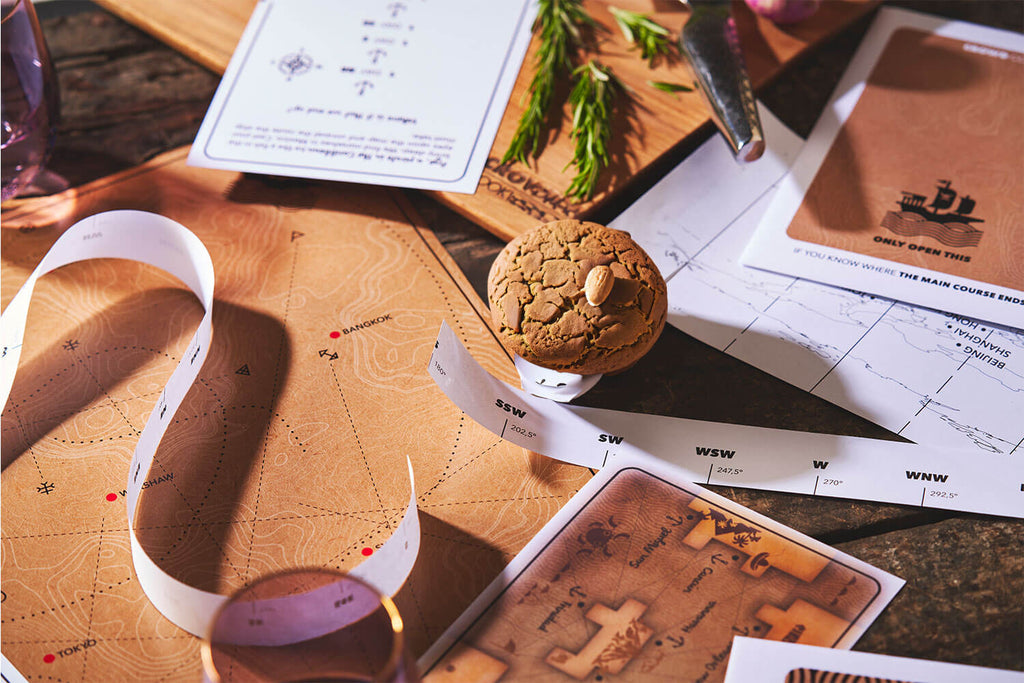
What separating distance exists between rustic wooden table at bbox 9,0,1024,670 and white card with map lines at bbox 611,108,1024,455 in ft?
0.10

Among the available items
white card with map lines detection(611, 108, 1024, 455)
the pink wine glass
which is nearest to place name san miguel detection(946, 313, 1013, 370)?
white card with map lines detection(611, 108, 1024, 455)

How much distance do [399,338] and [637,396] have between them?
11.2 inches

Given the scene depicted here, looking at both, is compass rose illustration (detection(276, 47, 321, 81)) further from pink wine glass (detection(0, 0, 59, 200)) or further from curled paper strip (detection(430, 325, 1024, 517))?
curled paper strip (detection(430, 325, 1024, 517))

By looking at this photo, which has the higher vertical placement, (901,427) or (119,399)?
(901,427)

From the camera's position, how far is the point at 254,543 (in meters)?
0.77

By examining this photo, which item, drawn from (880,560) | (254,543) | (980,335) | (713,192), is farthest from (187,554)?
(980,335)

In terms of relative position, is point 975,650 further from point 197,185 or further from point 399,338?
point 197,185

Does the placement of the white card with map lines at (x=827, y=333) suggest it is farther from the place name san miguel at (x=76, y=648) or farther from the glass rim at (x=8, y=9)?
the glass rim at (x=8, y=9)

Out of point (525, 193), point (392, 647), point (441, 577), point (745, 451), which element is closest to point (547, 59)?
point (525, 193)

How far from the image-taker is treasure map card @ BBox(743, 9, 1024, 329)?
0.95 m

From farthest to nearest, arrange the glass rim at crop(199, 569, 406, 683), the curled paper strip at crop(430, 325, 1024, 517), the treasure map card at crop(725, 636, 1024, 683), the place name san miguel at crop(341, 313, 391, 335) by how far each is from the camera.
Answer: the place name san miguel at crop(341, 313, 391, 335) → the curled paper strip at crop(430, 325, 1024, 517) → the treasure map card at crop(725, 636, 1024, 683) → the glass rim at crop(199, 569, 406, 683)

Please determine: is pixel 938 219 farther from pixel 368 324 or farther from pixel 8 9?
pixel 8 9

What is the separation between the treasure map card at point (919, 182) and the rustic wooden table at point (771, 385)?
0.07m

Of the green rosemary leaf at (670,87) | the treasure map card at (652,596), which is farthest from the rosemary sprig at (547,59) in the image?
the treasure map card at (652,596)
